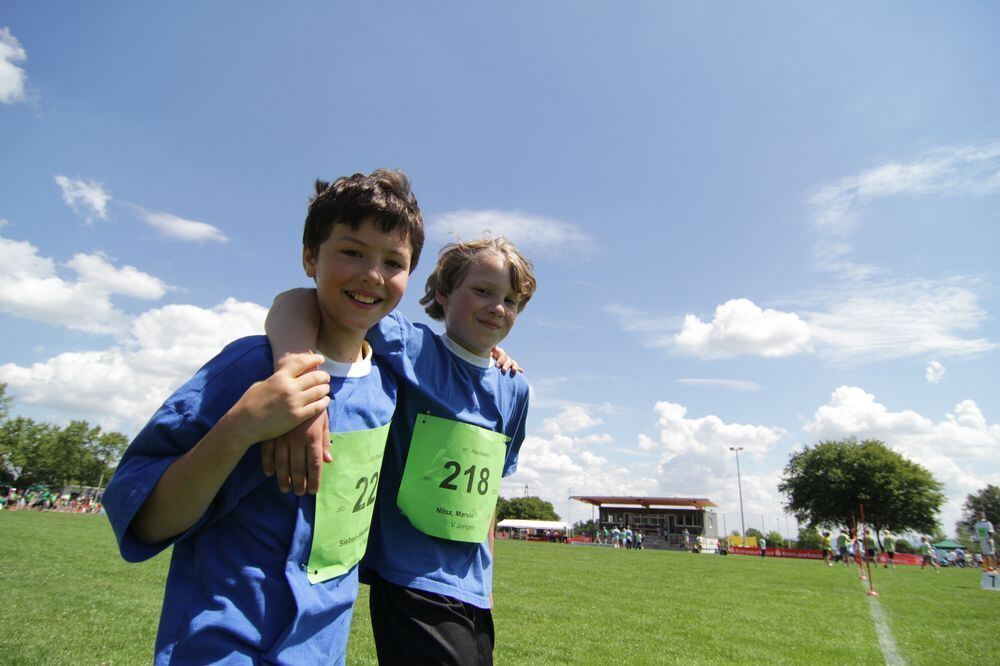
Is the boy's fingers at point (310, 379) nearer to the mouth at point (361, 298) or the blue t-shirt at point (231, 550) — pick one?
the blue t-shirt at point (231, 550)

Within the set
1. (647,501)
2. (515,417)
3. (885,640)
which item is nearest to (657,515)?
(647,501)

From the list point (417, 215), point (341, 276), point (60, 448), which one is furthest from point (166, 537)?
point (60, 448)

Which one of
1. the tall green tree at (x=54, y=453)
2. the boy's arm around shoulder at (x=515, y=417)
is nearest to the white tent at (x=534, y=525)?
the tall green tree at (x=54, y=453)

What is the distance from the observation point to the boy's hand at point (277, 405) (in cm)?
115

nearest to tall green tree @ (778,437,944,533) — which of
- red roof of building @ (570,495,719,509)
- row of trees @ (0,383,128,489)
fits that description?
red roof of building @ (570,495,719,509)

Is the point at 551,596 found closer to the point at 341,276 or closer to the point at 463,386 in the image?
the point at 463,386

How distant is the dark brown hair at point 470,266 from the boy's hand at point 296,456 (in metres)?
1.36

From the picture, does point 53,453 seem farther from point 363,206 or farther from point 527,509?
point 363,206

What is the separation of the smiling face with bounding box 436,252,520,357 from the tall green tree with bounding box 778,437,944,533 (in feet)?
193

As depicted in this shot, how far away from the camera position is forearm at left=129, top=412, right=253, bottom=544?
1141 mm

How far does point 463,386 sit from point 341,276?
33.4 inches

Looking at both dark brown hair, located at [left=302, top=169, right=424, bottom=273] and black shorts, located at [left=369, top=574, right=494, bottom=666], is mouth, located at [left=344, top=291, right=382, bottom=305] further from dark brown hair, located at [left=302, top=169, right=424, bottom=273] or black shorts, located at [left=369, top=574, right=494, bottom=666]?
black shorts, located at [left=369, top=574, right=494, bottom=666]

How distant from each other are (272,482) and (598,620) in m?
7.15

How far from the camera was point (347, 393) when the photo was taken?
1.63m
